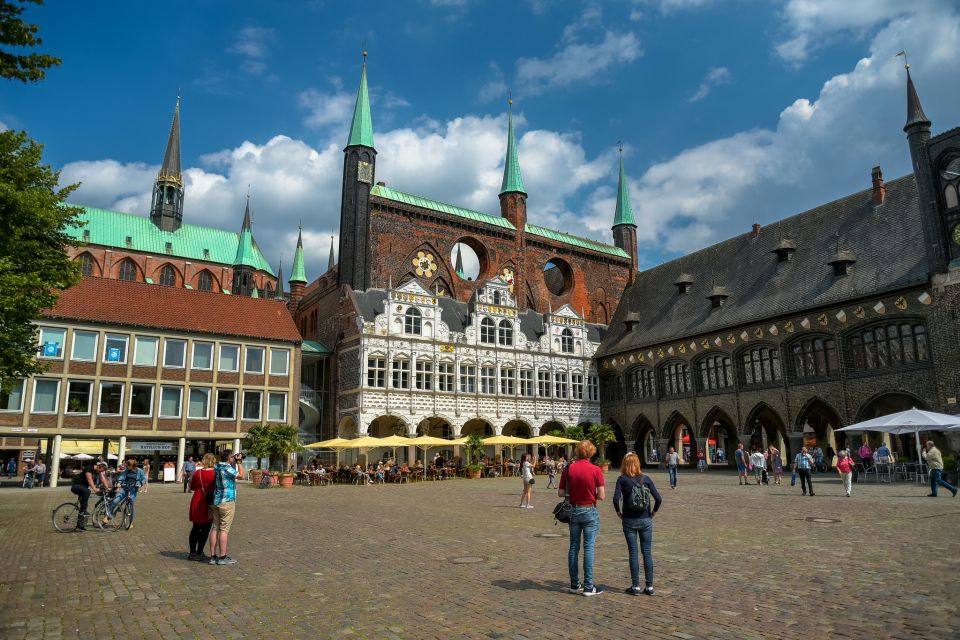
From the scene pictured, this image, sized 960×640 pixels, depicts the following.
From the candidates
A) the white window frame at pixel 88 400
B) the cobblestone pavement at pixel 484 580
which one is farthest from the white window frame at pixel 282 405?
the cobblestone pavement at pixel 484 580

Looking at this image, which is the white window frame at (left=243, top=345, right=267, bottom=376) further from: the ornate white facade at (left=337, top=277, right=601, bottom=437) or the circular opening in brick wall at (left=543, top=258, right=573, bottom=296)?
the circular opening in brick wall at (left=543, top=258, right=573, bottom=296)

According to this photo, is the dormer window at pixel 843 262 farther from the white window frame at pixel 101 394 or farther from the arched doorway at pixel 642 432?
the white window frame at pixel 101 394

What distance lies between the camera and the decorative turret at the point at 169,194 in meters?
77.0

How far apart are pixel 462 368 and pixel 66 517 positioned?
3178cm

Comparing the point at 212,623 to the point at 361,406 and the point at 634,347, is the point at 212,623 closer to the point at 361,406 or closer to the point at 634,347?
the point at 361,406

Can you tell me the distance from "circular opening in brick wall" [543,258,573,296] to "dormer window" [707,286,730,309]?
1564cm

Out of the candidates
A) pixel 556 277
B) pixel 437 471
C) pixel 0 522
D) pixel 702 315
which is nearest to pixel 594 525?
pixel 0 522

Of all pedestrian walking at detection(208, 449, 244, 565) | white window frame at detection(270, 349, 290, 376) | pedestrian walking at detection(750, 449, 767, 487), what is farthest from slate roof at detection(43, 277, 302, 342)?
pedestrian walking at detection(208, 449, 244, 565)

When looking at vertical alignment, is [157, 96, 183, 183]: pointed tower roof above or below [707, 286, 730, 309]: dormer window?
above

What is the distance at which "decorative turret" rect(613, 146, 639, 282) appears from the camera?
207ft

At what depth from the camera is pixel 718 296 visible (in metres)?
44.3

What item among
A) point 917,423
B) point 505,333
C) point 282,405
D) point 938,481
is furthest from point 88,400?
point 917,423

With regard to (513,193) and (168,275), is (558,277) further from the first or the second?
(168,275)

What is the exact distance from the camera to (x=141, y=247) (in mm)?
71688
